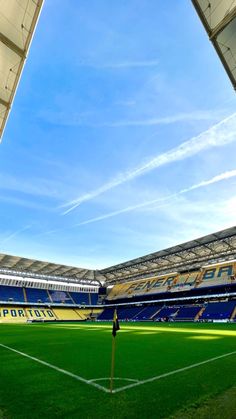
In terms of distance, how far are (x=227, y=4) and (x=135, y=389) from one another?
932 cm

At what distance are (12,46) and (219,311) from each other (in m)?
55.5

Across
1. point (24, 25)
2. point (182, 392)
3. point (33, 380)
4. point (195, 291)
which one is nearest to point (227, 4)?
point (24, 25)

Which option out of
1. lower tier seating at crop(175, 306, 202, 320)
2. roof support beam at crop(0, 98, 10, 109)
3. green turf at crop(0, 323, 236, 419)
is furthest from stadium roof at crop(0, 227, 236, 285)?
roof support beam at crop(0, 98, 10, 109)

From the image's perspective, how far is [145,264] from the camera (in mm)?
68125

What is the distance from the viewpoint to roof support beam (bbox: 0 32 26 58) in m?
6.43

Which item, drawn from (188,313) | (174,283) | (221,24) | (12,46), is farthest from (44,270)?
(221,24)

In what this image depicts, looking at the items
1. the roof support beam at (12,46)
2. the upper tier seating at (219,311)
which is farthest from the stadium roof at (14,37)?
the upper tier seating at (219,311)

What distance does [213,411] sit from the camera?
5590 millimetres

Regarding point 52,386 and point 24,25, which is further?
point 52,386

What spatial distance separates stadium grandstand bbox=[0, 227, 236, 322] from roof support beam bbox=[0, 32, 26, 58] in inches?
1843

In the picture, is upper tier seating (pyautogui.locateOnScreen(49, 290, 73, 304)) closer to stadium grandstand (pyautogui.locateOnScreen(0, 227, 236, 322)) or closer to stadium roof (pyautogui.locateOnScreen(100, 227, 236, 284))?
stadium grandstand (pyautogui.locateOnScreen(0, 227, 236, 322))

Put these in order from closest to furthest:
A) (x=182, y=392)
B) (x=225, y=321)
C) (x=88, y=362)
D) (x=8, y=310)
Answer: (x=182, y=392) < (x=88, y=362) < (x=225, y=321) < (x=8, y=310)

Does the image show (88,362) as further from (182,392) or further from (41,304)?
(41,304)

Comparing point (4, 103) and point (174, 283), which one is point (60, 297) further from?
point (4, 103)
